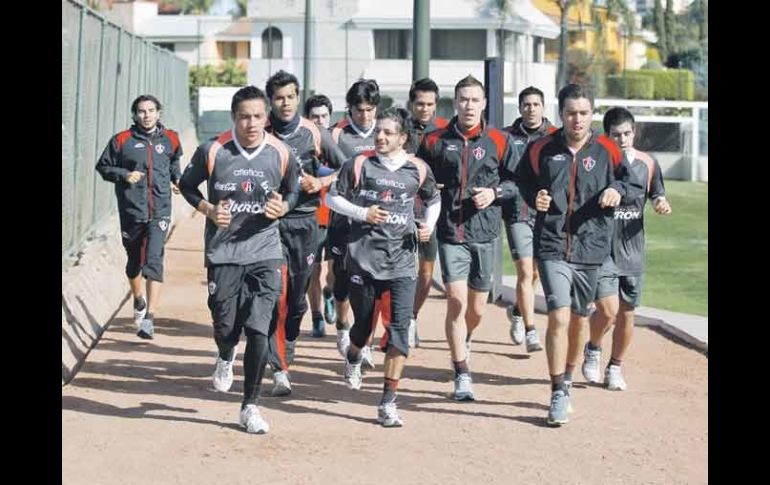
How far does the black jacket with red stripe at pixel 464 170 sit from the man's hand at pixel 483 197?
0.30 m

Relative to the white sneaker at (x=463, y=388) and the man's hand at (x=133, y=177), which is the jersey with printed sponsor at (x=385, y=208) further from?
the man's hand at (x=133, y=177)

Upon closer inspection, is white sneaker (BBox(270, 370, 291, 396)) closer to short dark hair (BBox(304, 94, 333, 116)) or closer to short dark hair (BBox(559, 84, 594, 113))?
short dark hair (BBox(559, 84, 594, 113))

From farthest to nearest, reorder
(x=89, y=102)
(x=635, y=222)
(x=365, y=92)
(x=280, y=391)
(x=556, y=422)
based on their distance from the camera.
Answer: (x=89, y=102), (x=365, y=92), (x=635, y=222), (x=280, y=391), (x=556, y=422)

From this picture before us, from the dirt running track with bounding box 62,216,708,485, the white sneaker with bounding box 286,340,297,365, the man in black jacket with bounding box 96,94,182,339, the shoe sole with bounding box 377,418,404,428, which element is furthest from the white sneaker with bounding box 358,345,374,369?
Result: the man in black jacket with bounding box 96,94,182,339

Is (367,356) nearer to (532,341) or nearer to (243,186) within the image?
(532,341)

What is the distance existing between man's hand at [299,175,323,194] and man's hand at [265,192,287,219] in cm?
42

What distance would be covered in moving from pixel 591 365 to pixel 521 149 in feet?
7.12

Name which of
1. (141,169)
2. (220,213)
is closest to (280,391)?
(220,213)

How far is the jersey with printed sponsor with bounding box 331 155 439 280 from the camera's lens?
9.70 meters

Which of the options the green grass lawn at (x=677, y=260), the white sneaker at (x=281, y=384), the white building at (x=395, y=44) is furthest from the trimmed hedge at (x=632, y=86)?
the white sneaker at (x=281, y=384)

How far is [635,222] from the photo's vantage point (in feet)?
36.1
